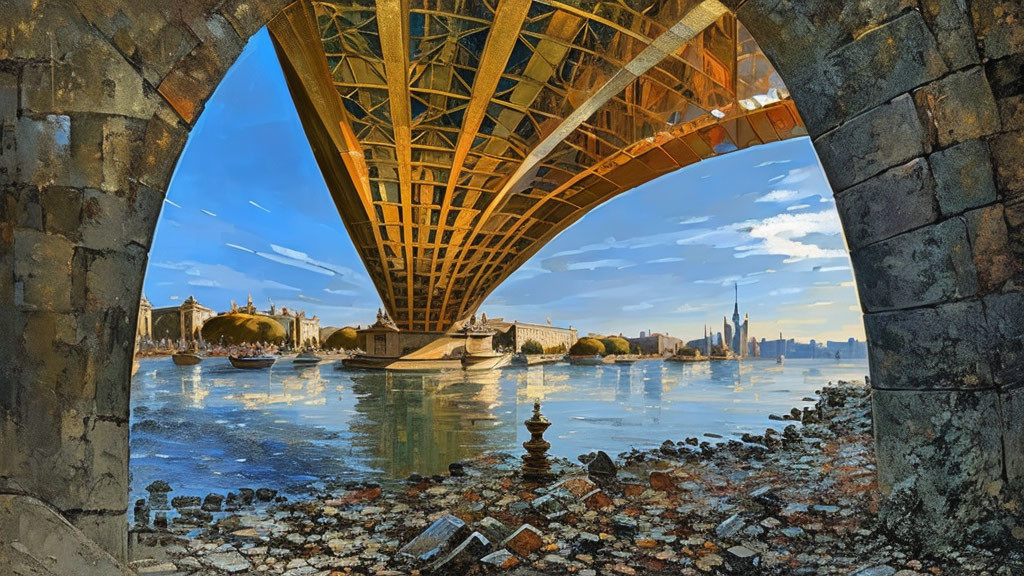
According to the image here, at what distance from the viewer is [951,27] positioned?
3076mm

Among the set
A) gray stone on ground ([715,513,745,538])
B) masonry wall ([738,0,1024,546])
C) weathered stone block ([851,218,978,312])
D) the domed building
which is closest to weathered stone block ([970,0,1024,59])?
masonry wall ([738,0,1024,546])

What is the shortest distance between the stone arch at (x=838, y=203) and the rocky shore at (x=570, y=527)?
0.82 metres

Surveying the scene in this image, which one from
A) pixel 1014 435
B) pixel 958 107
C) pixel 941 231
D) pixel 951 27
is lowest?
pixel 1014 435

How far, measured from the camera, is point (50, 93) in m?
2.74

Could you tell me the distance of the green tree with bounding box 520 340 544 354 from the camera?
57.7 meters

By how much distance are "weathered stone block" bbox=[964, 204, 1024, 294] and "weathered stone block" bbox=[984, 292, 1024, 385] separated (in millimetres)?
93

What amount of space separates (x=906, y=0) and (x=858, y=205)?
107 cm

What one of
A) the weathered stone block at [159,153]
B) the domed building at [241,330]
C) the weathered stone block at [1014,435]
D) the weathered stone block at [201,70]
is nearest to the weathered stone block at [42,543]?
the weathered stone block at [159,153]

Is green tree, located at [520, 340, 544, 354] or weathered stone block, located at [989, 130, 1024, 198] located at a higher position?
weathered stone block, located at [989, 130, 1024, 198]

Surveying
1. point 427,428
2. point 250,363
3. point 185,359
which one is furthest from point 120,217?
point 185,359

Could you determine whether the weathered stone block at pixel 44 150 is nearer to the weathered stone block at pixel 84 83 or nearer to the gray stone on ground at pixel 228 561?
the weathered stone block at pixel 84 83

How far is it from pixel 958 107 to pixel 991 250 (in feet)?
2.49

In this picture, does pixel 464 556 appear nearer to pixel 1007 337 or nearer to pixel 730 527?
pixel 730 527

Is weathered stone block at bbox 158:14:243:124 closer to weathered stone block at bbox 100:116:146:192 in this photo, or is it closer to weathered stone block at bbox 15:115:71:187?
weathered stone block at bbox 100:116:146:192
